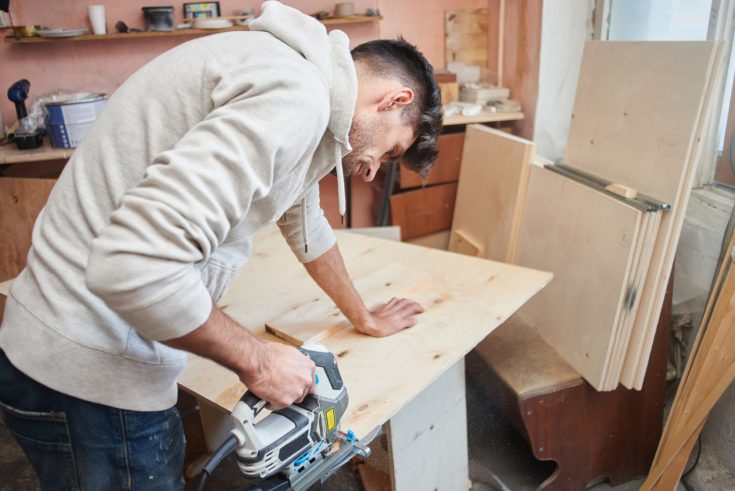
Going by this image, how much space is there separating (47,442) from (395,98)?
0.90m

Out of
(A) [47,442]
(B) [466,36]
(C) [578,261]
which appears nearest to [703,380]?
(C) [578,261]

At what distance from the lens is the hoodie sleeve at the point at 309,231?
1.42 m

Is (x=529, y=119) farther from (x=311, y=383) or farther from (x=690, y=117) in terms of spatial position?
(x=311, y=383)

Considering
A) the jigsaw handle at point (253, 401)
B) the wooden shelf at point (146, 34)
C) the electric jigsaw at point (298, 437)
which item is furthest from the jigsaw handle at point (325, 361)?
the wooden shelf at point (146, 34)

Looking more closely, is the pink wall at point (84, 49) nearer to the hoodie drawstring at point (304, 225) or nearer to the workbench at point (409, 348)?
the workbench at point (409, 348)

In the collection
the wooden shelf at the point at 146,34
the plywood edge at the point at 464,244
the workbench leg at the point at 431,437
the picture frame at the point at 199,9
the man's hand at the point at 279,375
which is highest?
the picture frame at the point at 199,9

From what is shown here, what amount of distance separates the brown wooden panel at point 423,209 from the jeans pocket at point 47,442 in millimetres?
1965

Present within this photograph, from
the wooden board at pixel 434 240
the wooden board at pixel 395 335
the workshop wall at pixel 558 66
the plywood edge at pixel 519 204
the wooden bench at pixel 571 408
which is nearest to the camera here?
the wooden board at pixel 395 335

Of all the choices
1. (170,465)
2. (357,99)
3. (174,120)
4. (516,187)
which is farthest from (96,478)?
(516,187)

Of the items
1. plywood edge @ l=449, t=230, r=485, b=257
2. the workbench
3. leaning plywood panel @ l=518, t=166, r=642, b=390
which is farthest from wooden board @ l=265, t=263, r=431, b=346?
plywood edge @ l=449, t=230, r=485, b=257

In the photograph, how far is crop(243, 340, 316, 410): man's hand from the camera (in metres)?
0.92

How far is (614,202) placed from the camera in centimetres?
169

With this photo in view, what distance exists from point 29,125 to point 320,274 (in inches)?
76.1

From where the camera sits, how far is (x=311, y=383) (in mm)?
984
